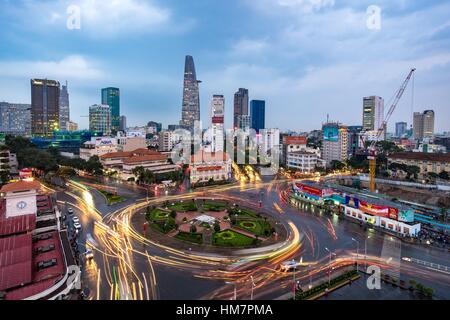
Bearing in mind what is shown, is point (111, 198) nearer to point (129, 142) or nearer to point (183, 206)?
point (183, 206)

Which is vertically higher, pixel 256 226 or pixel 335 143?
pixel 335 143

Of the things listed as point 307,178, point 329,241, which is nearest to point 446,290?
point 329,241

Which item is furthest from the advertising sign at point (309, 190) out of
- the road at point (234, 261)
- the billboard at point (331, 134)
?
the billboard at point (331, 134)

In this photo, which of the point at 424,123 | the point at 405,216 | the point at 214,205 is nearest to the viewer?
the point at 405,216

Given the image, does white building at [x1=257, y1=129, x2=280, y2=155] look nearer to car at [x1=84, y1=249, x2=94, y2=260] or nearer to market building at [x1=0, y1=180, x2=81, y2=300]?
market building at [x1=0, y1=180, x2=81, y2=300]

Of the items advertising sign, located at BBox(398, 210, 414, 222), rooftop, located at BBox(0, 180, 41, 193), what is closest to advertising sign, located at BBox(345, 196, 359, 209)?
advertising sign, located at BBox(398, 210, 414, 222)

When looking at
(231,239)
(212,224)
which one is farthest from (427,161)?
(231,239)
